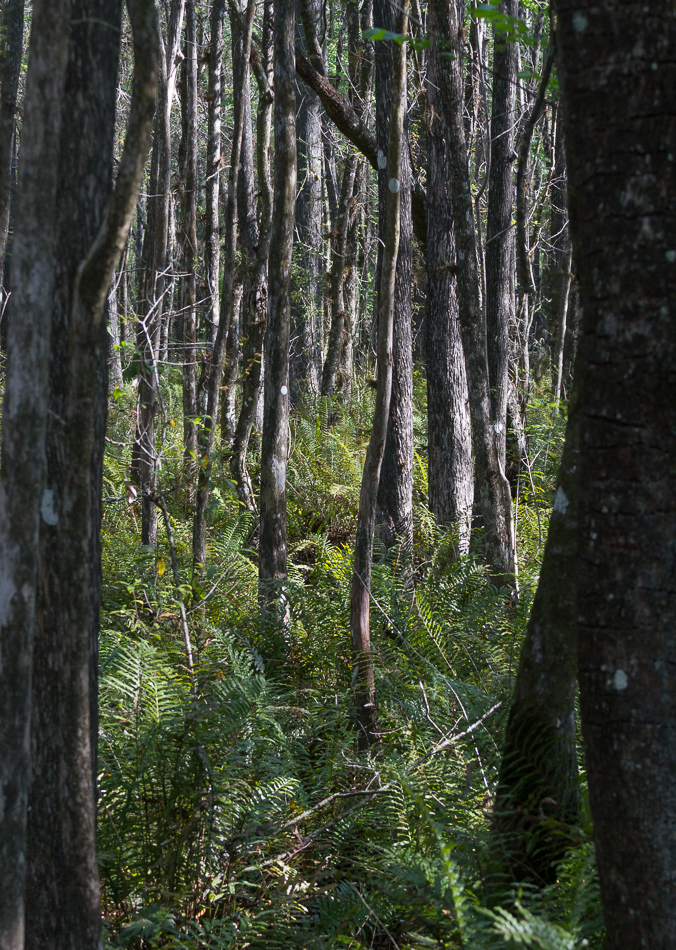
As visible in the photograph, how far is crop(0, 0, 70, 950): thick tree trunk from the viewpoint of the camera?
6.05 feet

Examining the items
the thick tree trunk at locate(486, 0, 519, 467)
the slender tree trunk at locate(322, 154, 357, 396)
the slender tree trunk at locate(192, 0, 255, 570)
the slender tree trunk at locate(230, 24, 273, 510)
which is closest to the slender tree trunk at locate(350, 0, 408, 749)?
the slender tree trunk at locate(192, 0, 255, 570)

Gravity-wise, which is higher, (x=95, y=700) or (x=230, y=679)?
(x=95, y=700)

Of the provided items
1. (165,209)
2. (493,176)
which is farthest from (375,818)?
(493,176)

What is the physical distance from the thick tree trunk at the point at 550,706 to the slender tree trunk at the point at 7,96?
7.40 feet

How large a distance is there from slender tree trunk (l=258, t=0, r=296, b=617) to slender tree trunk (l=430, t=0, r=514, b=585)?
1.12 metres

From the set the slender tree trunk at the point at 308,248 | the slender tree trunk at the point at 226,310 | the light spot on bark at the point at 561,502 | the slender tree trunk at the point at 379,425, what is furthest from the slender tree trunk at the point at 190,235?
the light spot on bark at the point at 561,502

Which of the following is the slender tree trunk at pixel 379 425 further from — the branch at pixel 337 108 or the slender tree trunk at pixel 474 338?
the branch at pixel 337 108

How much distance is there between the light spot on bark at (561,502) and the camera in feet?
9.44

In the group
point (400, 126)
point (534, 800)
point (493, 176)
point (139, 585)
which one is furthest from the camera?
point (493, 176)

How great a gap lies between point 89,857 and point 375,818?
1.68 m

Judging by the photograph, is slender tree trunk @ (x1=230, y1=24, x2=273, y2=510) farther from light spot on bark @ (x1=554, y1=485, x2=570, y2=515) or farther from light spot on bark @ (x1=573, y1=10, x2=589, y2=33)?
light spot on bark @ (x1=573, y1=10, x2=589, y2=33)

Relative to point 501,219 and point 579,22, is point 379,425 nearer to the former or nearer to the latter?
point 579,22

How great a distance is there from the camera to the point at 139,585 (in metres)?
6.18

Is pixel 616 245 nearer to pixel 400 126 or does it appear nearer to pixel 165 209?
pixel 400 126
